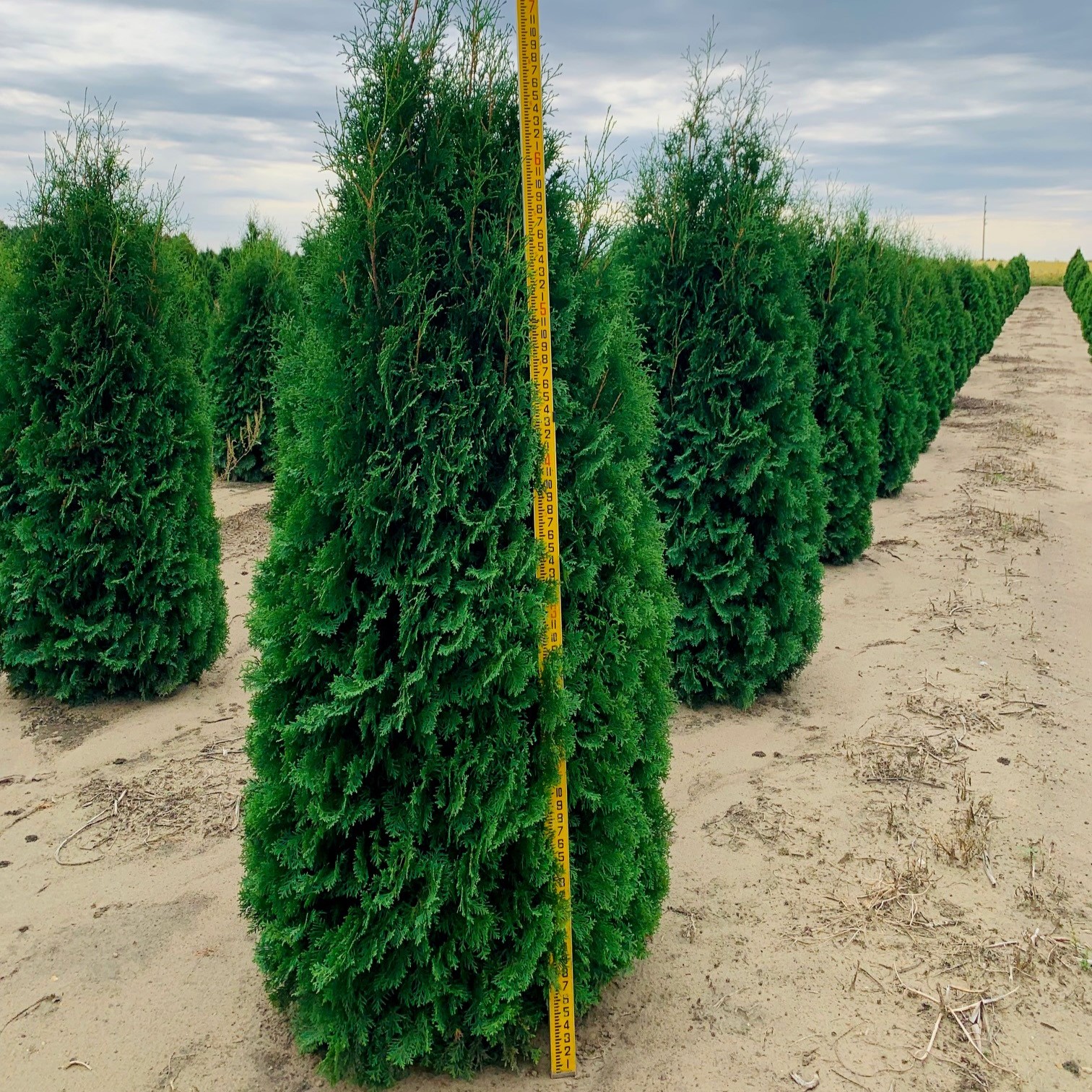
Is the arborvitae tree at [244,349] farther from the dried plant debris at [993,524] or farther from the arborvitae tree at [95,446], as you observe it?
the dried plant debris at [993,524]

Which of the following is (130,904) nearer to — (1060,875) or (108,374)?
(108,374)

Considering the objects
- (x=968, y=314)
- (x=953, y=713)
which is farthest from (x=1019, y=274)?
(x=953, y=713)

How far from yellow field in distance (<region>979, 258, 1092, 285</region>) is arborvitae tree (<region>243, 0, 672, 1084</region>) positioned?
3878 inches

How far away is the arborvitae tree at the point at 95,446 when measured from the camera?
19.7 ft

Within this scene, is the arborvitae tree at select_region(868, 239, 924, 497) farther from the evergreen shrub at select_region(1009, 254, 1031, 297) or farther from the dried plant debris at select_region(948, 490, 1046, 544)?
the evergreen shrub at select_region(1009, 254, 1031, 297)

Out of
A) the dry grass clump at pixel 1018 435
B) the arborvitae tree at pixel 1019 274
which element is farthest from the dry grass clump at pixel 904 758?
the arborvitae tree at pixel 1019 274

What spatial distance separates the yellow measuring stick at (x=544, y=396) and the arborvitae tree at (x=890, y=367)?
9.00 metres

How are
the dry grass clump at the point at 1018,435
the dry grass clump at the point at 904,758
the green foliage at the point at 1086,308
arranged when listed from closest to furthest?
1. the dry grass clump at the point at 904,758
2. the dry grass clump at the point at 1018,435
3. the green foliage at the point at 1086,308

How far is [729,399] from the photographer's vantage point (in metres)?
6.18

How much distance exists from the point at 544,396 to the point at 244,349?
11498 millimetres

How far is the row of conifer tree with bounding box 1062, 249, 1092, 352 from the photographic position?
38.6 metres

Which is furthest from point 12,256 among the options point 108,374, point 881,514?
point 881,514

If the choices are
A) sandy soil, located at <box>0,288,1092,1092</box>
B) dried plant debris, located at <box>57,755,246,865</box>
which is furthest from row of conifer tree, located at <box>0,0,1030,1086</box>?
dried plant debris, located at <box>57,755,246,865</box>

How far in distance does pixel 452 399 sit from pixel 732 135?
14.3 ft
